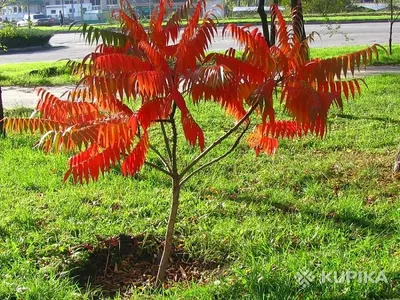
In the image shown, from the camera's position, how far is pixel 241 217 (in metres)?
4.36

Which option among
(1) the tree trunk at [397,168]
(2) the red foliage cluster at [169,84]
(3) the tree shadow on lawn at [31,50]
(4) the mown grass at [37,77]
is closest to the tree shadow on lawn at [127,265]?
(2) the red foliage cluster at [169,84]

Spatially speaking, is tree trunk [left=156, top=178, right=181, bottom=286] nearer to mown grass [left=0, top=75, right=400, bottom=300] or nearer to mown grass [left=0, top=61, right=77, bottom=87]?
mown grass [left=0, top=75, right=400, bottom=300]

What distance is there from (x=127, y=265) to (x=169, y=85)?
1.59m

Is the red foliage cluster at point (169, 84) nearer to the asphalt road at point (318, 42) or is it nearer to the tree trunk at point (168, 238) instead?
the tree trunk at point (168, 238)

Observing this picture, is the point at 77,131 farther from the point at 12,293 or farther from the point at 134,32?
the point at 12,293

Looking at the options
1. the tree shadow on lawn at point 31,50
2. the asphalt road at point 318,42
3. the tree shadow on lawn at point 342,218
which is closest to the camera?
the tree shadow on lawn at point 342,218

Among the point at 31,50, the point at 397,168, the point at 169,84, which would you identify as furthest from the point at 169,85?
the point at 31,50

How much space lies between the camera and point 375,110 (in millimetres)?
8172

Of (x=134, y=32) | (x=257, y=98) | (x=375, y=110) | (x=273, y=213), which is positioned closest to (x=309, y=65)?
(x=257, y=98)

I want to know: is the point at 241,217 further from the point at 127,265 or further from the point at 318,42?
the point at 318,42

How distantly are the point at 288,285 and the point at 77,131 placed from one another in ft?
5.09

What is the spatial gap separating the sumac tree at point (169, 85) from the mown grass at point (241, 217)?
626mm

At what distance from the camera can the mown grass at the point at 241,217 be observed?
128 inches

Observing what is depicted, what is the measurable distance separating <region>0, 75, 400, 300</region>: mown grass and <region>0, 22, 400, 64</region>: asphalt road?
13.6 meters
